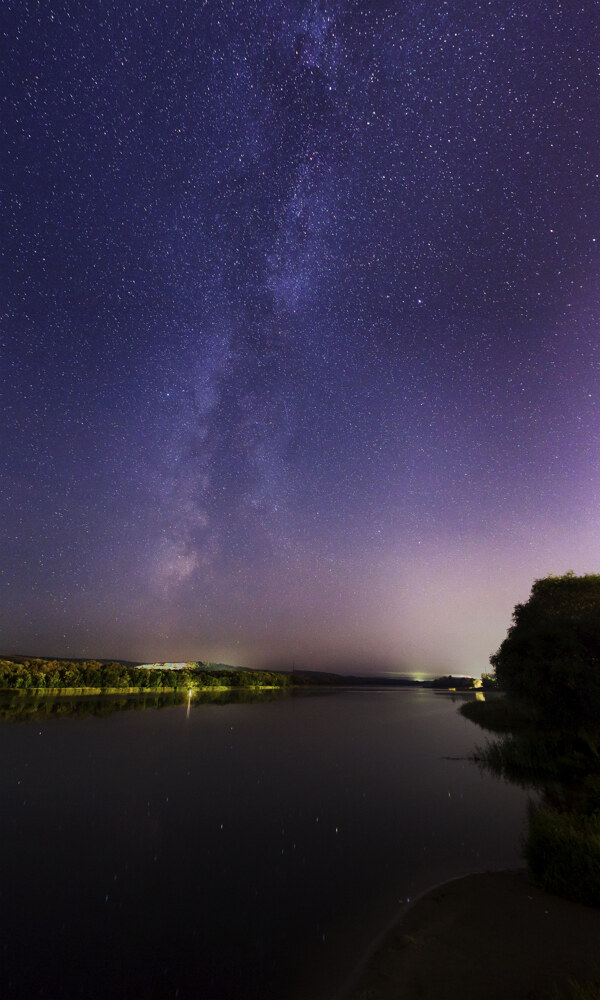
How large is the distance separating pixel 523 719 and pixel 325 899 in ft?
158

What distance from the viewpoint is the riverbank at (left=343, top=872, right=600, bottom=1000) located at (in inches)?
272

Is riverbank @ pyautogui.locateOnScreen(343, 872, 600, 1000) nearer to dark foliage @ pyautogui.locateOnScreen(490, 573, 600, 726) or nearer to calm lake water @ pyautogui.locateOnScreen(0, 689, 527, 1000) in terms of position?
calm lake water @ pyautogui.locateOnScreen(0, 689, 527, 1000)

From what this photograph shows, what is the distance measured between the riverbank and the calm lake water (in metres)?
0.84

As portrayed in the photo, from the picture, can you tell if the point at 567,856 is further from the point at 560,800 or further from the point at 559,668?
the point at 559,668

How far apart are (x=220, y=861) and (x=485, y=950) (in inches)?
362

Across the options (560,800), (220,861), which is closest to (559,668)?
(560,800)

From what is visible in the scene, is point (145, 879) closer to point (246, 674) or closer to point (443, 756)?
point (443, 756)

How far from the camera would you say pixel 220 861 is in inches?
556

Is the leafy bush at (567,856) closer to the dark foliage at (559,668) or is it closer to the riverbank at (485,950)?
the riverbank at (485,950)

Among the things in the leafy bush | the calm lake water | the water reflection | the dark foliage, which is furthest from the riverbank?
the dark foliage

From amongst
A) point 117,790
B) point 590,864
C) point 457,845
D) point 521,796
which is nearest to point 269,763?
point 117,790

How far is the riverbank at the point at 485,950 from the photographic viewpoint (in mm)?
6902

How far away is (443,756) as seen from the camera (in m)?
32.8

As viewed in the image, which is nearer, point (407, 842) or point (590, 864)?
point (590, 864)
